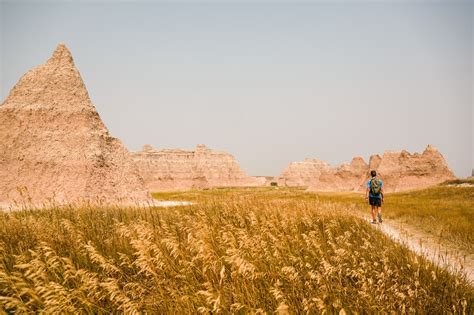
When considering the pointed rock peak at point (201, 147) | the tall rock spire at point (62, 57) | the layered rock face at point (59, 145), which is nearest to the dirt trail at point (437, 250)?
the layered rock face at point (59, 145)

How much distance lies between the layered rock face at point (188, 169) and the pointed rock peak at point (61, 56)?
8413 cm

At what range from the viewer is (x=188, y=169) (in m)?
137

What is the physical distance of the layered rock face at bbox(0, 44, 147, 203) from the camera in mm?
28531

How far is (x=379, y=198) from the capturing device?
1479cm

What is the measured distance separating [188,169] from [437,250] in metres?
131

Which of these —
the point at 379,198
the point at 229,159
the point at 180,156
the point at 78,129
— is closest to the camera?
the point at 379,198

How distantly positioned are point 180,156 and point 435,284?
456ft

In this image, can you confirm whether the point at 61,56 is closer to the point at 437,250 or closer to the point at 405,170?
the point at 437,250

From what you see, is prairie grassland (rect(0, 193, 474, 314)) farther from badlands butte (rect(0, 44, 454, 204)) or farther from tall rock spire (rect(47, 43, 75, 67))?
tall rock spire (rect(47, 43, 75, 67))

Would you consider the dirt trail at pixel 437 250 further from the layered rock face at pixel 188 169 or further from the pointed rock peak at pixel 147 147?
the pointed rock peak at pixel 147 147

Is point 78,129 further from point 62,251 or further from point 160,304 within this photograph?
point 160,304

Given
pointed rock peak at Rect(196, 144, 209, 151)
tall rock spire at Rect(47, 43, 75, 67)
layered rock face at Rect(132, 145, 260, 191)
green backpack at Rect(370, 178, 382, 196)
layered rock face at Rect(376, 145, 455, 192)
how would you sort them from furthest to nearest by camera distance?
pointed rock peak at Rect(196, 144, 209, 151) → layered rock face at Rect(132, 145, 260, 191) → layered rock face at Rect(376, 145, 455, 192) → tall rock spire at Rect(47, 43, 75, 67) → green backpack at Rect(370, 178, 382, 196)

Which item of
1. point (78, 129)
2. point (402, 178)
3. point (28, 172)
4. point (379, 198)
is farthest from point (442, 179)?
point (28, 172)

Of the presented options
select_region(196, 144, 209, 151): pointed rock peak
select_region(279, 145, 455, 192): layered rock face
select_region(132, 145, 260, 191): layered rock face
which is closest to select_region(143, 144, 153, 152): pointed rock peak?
select_region(132, 145, 260, 191): layered rock face
